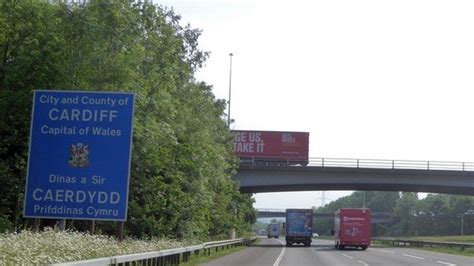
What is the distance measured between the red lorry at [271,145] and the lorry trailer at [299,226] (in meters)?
11.1

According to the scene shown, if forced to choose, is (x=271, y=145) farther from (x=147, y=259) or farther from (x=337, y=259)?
(x=147, y=259)

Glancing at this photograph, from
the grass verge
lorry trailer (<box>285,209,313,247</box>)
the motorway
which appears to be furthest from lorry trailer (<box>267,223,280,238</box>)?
the grass verge

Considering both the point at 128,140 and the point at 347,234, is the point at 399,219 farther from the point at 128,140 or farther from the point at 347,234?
the point at 128,140

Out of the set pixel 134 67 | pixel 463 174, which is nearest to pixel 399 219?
pixel 463 174

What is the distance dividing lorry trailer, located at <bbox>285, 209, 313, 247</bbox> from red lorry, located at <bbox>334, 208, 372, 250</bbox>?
10944 millimetres

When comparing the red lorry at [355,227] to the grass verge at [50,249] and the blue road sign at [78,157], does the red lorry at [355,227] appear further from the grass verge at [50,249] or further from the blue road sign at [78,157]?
the blue road sign at [78,157]

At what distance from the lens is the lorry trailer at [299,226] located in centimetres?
6438

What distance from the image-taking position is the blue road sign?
50.5ft

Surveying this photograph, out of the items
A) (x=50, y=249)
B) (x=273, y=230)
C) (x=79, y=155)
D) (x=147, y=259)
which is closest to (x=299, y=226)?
(x=147, y=259)

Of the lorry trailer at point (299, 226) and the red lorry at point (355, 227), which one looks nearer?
the red lorry at point (355, 227)

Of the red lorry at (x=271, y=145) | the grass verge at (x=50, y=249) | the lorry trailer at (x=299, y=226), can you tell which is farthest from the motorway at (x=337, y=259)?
the red lorry at (x=271, y=145)

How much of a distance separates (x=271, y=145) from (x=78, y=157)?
63.1 meters

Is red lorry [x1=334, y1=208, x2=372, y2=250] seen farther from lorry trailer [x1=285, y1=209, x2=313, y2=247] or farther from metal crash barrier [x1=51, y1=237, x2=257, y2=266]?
metal crash barrier [x1=51, y1=237, x2=257, y2=266]

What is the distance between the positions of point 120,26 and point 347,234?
1343 inches
